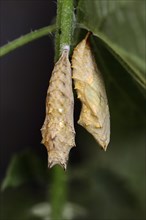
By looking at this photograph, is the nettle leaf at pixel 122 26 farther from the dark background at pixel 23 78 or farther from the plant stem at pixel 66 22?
Result: the dark background at pixel 23 78

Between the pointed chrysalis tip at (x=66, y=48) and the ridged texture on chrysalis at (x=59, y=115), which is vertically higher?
the pointed chrysalis tip at (x=66, y=48)

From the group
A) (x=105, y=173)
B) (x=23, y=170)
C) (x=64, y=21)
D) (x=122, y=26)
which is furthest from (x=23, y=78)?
(x=122, y=26)

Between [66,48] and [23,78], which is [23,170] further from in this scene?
[23,78]

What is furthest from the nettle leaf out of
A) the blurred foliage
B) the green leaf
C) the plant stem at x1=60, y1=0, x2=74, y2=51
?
the green leaf

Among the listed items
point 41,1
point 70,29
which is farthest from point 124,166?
point 70,29

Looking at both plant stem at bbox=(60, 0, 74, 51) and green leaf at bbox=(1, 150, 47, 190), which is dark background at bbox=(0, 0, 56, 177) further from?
plant stem at bbox=(60, 0, 74, 51)

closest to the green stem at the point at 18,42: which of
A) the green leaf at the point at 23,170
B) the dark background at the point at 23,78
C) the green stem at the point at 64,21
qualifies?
the green stem at the point at 64,21
